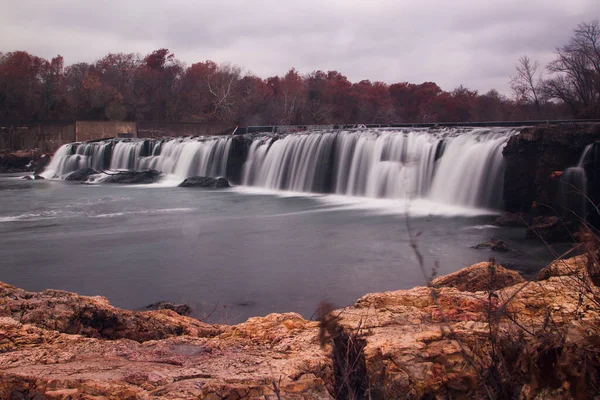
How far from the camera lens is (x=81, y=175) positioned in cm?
2928

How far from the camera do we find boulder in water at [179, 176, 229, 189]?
2452 cm

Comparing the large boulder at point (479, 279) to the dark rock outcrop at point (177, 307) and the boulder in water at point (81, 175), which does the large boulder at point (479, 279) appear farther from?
the boulder in water at point (81, 175)

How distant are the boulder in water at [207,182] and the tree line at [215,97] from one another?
2595 centimetres

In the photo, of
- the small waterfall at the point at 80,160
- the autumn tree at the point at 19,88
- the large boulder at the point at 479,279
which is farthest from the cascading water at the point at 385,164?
the autumn tree at the point at 19,88

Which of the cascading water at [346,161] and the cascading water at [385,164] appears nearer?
the cascading water at [385,164]

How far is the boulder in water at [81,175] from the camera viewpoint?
2891 centimetres

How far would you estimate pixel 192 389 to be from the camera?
207cm

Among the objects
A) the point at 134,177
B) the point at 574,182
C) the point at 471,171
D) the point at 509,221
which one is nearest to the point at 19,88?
the point at 134,177

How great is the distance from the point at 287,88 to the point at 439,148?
38.9 meters

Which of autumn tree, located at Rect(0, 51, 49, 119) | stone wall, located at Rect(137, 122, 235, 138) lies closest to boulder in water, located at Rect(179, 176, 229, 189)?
stone wall, located at Rect(137, 122, 235, 138)

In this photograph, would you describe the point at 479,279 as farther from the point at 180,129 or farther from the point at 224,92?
the point at 224,92

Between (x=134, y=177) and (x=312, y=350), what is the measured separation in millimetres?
26200

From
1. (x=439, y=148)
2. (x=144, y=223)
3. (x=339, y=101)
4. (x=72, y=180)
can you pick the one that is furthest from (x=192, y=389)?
(x=339, y=101)

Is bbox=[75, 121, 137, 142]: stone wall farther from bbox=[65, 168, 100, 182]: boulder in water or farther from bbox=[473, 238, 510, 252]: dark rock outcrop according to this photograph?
bbox=[473, 238, 510, 252]: dark rock outcrop
